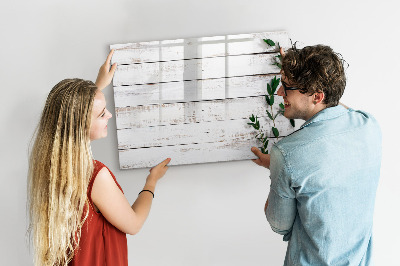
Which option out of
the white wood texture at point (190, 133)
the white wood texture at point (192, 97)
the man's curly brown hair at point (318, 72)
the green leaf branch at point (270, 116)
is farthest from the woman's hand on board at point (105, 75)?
the man's curly brown hair at point (318, 72)

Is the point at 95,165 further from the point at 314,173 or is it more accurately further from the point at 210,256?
the point at 210,256

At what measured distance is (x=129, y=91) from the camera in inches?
82.7

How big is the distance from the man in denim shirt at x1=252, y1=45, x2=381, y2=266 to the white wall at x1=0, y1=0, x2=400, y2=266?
0.69m

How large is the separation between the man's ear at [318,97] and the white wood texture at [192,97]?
658 millimetres

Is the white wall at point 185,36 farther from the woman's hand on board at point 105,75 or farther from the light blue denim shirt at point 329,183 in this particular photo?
the light blue denim shirt at point 329,183

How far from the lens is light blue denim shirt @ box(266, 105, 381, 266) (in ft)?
4.59

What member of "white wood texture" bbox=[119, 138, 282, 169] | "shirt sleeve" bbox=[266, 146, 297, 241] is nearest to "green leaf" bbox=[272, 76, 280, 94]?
"white wood texture" bbox=[119, 138, 282, 169]

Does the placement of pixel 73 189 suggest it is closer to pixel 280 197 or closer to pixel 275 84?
pixel 280 197

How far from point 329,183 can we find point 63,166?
2.92 ft

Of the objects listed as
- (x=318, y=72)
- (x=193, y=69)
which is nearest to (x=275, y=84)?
(x=193, y=69)

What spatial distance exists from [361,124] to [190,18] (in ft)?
3.32

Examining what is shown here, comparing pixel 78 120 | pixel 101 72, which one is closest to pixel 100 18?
pixel 101 72

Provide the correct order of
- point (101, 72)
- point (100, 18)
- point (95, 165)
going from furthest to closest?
1. point (100, 18)
2. point (101, 72)
3. point (95, 165)

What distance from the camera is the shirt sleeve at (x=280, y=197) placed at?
1.43m
